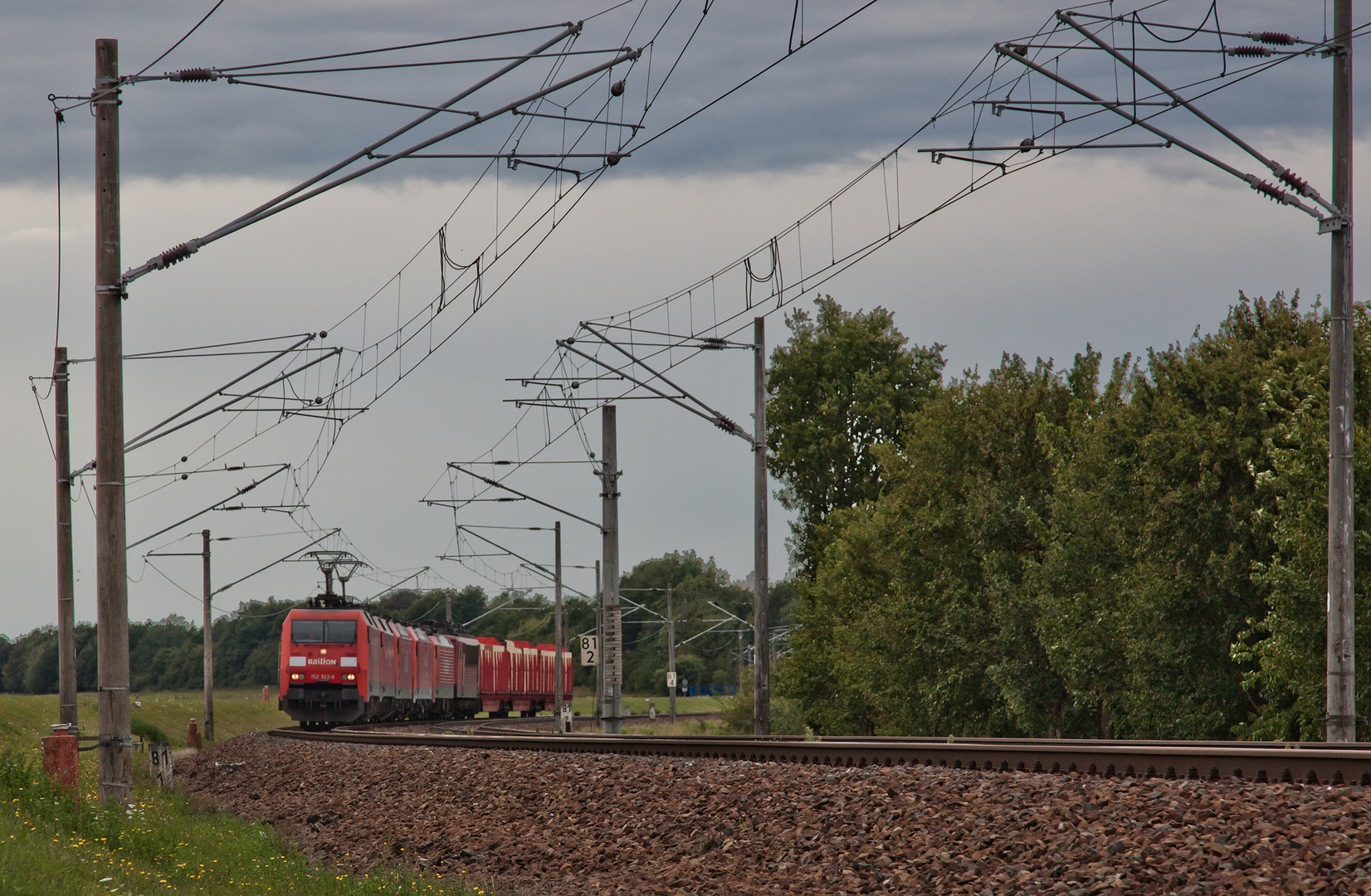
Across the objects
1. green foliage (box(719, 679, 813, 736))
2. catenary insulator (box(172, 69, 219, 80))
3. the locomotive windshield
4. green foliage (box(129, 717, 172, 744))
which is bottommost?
green foliage (box(719, 679, 813, 736))

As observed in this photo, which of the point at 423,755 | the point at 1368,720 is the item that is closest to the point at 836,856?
the point at 423,755

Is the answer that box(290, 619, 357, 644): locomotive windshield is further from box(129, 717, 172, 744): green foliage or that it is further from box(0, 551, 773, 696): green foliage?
box(0, 551, 773, 696): green foliage

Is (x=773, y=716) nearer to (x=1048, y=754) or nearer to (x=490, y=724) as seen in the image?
(x=490, y=724)

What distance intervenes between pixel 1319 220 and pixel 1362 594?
→ 8003 mm

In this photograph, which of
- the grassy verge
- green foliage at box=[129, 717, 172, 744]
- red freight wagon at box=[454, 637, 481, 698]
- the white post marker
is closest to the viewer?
the grassy verge

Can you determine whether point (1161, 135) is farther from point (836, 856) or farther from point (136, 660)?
point (136, 660)

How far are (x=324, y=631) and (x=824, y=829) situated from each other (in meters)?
31.0

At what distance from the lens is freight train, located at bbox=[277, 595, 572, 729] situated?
4212cm

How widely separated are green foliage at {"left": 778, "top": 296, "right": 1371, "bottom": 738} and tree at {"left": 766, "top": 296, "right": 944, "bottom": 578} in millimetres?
8986

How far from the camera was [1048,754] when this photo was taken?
50.2 ft

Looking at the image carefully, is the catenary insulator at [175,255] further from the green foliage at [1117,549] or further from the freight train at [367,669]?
the freight train at [367,669]

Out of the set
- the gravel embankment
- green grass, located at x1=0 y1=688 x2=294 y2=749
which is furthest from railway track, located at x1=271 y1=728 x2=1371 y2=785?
green grass, located at x1=0 y1=688 x2=294 y2=749

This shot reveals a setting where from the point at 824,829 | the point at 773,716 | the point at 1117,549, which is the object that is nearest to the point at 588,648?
the point at 1117,549

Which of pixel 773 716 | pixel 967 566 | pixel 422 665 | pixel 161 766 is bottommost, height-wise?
pixel 773 716
